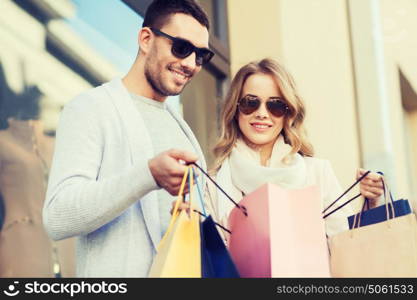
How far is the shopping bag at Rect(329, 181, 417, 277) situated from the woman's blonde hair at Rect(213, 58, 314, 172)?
71 centimetres

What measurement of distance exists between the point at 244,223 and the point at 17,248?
67.8 inches

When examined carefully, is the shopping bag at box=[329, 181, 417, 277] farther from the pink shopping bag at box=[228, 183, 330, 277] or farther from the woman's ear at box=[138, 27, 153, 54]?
the woman's ear at box=[138, 27, 153, 54]

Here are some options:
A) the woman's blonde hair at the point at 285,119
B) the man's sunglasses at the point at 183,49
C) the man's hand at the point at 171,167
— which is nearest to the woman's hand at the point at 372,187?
the woman's blonde hair at the point at 285,119

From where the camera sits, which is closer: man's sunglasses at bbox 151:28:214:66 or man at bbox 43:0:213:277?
man at bbox 43:0:213:277

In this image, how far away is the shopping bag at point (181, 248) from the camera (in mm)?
1603

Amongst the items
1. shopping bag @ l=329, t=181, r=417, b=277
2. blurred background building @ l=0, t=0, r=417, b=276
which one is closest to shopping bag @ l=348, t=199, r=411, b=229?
shopping bag @ l=329, t=181, r=417, b=277

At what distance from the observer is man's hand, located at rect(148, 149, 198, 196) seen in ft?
5.41

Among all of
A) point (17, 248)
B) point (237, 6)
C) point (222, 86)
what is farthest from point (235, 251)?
point (237, 6)

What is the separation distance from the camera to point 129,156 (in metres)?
1.96

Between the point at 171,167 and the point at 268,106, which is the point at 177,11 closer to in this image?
the point at 268,106

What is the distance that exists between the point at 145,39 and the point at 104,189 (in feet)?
2.38

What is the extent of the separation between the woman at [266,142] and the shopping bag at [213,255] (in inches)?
28.2

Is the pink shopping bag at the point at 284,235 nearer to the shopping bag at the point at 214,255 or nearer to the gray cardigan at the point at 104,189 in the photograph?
the shopping bag at the point at 214,255

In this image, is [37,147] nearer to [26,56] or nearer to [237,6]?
[26,56]
